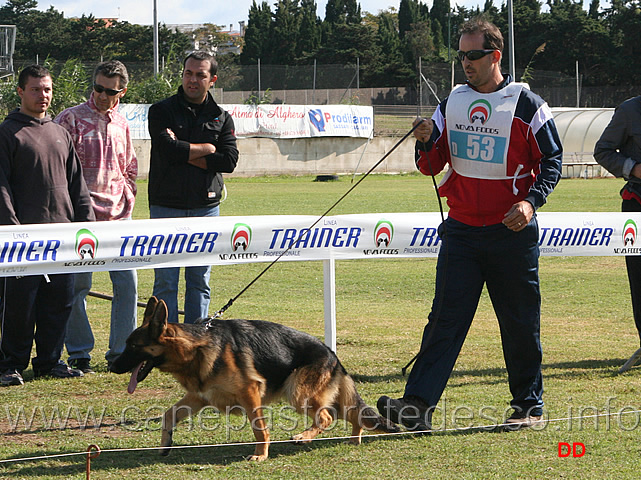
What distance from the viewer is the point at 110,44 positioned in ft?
237

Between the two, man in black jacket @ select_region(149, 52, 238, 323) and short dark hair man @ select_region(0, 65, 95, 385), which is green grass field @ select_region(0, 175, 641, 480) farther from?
man in black jacket @ select_region(149, 52, 238, 323)

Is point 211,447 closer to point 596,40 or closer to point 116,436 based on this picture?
point 116,436

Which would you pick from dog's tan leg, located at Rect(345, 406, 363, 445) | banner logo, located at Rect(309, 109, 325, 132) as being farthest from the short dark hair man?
banner logo, located at Rect(309, 109, 325, 132)

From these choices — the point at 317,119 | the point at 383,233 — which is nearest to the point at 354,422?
the point at 383,233

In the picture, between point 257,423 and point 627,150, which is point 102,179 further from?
point 627,150

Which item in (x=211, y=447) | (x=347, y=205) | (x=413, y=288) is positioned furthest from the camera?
(x=347, y=205)

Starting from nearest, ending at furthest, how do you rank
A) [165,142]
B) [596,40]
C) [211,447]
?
1. [211,447]
2. [165,142]
3. [596,40]

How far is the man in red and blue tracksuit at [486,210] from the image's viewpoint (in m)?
4.95

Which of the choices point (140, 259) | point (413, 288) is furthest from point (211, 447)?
point (413, 288)

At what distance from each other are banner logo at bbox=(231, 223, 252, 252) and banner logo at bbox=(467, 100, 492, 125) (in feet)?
6.36

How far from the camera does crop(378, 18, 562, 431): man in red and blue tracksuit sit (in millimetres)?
4945

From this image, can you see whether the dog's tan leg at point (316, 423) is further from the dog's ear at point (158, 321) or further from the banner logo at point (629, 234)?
the banner logo at point (629, 234)

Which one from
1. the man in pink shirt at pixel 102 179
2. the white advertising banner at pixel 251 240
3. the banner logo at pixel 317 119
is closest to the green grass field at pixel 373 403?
the man in pink shirt at pixel 102 179

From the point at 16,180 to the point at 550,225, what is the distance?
4.02 m
